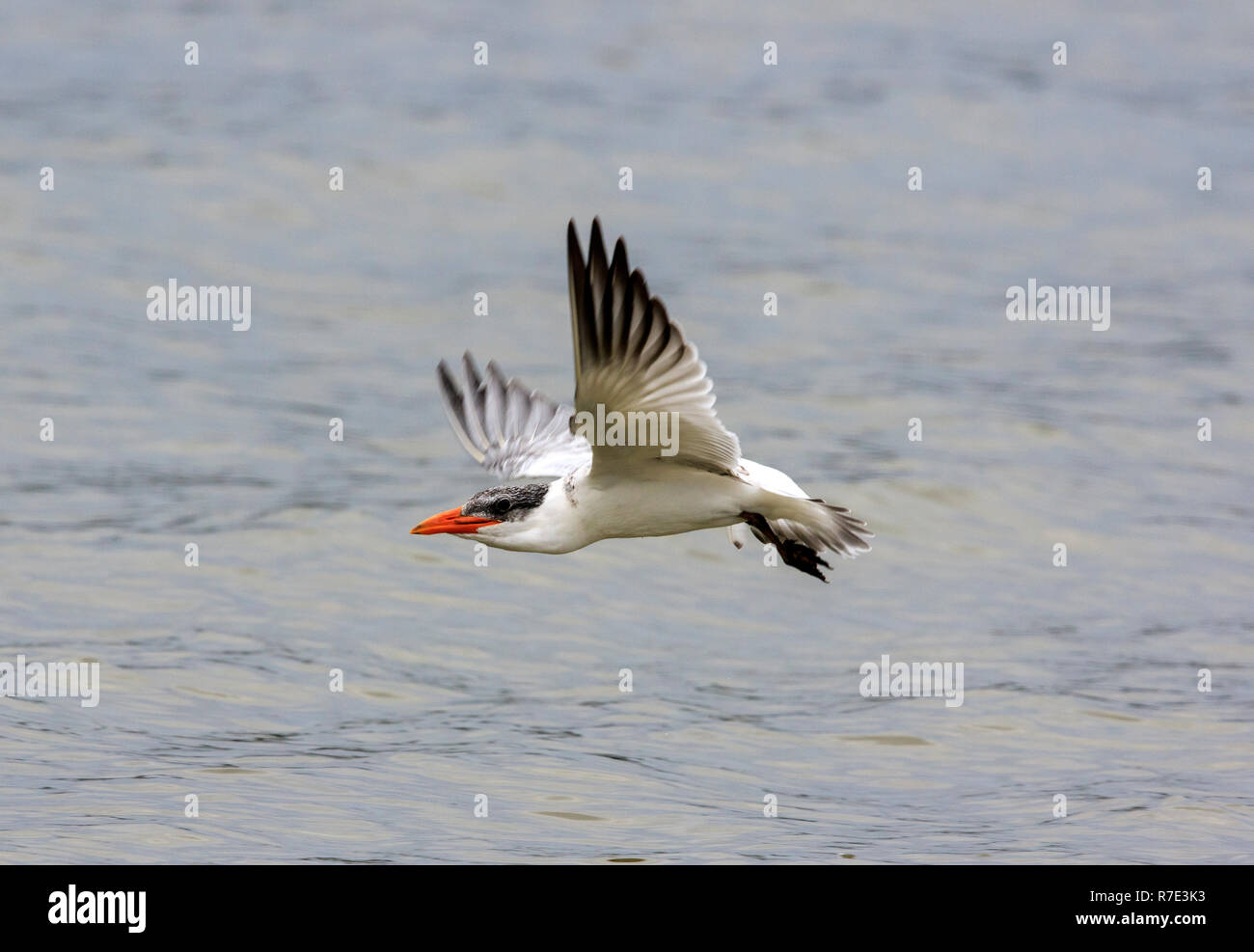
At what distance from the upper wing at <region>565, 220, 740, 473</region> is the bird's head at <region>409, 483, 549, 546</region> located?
0.67 meters

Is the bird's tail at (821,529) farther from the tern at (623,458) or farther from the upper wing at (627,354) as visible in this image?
the upper wing at (627,354)

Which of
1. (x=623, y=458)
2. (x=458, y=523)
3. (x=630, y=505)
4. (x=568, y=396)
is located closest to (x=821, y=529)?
(x=630, y=505)

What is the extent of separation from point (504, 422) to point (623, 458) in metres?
2.27

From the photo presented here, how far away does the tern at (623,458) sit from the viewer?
7.62m

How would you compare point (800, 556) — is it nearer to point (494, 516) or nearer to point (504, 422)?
point (494, 516)

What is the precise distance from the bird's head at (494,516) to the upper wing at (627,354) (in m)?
0.67

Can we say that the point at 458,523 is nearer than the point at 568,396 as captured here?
Yes

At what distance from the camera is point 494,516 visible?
8.88 meters

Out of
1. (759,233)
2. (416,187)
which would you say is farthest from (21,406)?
(759,233)

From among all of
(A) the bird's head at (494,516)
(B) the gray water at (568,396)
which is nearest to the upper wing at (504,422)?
(A) the bird's head at (494,516)

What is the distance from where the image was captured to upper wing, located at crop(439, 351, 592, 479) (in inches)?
405

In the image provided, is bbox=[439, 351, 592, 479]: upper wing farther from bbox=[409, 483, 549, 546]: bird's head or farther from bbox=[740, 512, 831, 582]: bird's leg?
bbox=[740, 512, 831, 582]: bird's leg

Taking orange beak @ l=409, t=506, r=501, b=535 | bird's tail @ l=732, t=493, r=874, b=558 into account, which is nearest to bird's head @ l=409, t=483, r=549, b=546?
orange beak @ l=409, t=506, r=501, b=535

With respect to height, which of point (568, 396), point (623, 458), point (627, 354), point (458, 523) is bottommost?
point (458, 523)
